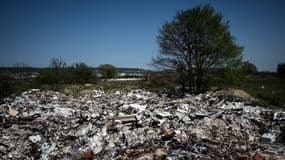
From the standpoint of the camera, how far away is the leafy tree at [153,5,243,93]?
8961mm

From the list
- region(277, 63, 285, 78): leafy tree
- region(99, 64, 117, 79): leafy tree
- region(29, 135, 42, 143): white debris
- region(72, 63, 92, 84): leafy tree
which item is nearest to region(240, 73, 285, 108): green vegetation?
region(29, 135, 42, 143): white debris

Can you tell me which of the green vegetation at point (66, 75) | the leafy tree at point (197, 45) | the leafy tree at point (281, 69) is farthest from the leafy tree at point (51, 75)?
the leafy tree at point (281, 69)

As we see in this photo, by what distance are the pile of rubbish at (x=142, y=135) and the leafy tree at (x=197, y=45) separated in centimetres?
408

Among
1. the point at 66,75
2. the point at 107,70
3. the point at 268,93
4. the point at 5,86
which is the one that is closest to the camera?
the point at 5,86

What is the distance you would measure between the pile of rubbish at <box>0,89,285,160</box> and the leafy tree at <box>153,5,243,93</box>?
4.08 meters

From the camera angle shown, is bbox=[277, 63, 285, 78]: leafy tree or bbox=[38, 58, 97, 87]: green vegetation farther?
bbox=[277, 63, 285, 78]: leafy tree

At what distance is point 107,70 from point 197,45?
84.1ft

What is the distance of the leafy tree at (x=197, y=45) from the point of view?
8.96 metres

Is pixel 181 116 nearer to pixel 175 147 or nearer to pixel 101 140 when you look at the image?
pixel 175 147

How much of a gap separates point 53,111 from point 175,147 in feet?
14.5

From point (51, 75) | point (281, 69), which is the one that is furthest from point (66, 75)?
point (281, 69)

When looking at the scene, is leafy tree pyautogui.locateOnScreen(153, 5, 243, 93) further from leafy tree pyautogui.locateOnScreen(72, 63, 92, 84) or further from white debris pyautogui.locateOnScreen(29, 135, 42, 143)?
leafy tree pyautogui.locateOnScreen(72, 63, 92, 84)

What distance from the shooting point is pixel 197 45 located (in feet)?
30.7

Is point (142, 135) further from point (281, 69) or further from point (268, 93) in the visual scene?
point (281, 69)
